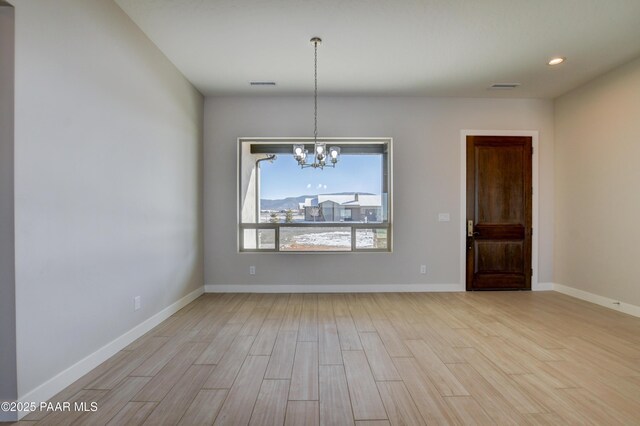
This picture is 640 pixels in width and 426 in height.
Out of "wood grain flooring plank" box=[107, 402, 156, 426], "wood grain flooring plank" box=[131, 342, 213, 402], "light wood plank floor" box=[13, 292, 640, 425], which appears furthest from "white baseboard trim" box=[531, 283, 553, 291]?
"wood grain flooring plank" box=[107, 402, 156, 426]

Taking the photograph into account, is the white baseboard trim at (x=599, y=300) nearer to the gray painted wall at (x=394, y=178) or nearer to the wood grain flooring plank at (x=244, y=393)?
the gray painted wall at (x=394, y=178)

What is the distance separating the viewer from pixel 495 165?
4957 millimetres

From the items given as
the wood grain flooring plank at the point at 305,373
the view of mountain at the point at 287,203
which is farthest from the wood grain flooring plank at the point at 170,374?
the view of mountain at the point at 287,203

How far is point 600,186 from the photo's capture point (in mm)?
4191

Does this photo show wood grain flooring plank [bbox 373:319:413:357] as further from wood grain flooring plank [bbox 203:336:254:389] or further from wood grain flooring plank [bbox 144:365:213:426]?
wood grain flooring plank [bbox 144:365:213:426]

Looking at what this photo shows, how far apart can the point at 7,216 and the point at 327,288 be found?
3765 millimetres

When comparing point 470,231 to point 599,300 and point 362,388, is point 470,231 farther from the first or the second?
point 362,388

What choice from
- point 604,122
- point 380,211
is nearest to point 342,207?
point 380,211

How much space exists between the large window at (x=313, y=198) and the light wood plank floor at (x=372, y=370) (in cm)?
125

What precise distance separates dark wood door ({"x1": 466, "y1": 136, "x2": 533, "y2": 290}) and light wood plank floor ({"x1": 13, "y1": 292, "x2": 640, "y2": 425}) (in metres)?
1.01

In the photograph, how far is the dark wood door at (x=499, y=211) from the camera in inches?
195

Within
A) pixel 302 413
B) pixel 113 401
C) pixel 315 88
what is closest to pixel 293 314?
pixel 302 413

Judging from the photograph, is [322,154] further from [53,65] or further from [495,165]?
[495,165]

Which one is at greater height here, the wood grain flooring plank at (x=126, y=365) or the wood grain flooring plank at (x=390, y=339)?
the wood grain flooring plank at (x=126, y=365)
